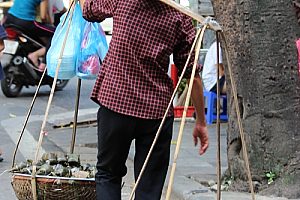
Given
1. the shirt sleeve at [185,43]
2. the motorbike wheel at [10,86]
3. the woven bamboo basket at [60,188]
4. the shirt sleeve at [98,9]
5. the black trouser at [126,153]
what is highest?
the shirt sleeve at [98,9]

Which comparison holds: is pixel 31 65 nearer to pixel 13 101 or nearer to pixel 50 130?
pixel 13 101

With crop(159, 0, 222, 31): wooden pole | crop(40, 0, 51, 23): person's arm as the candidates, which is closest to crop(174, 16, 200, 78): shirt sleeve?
crop(159, 0, 222, 31): wooden pole

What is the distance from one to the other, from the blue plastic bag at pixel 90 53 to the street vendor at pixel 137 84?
752 millimetres

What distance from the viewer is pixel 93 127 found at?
930cm

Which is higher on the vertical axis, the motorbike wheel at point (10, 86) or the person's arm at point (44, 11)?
the person's arm at point (44, 11)

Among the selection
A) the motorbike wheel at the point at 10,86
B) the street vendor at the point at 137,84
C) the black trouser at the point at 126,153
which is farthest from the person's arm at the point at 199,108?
the motorbike wheel at the point at 10,86

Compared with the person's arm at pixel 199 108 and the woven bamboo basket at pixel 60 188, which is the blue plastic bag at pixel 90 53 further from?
the person's arm at pixel 199 108

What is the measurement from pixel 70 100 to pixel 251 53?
6.27 metres

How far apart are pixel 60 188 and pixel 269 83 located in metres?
1.96

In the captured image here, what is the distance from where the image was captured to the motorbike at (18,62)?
1114cm

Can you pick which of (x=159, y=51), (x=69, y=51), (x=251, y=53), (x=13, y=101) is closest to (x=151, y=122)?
(x=159, y=51)

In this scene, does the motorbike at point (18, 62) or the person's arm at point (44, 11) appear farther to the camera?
the motorbike at point (18, 62)

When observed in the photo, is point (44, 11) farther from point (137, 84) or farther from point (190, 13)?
point (190, 13)

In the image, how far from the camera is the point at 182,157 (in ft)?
24.0
